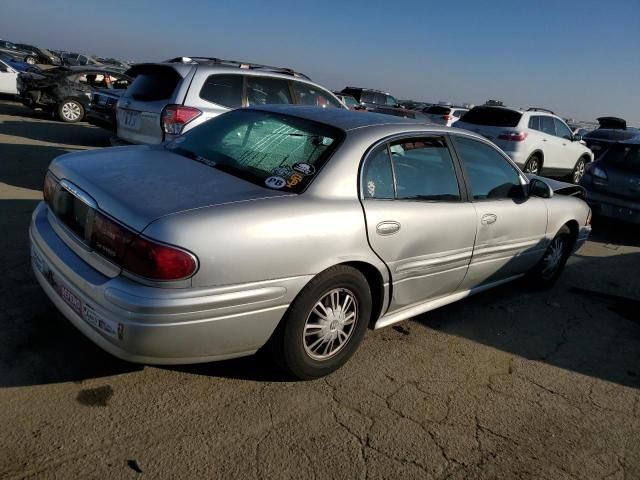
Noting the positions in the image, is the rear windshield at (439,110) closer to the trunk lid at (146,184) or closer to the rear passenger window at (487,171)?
the rear passenger window at (487,171)

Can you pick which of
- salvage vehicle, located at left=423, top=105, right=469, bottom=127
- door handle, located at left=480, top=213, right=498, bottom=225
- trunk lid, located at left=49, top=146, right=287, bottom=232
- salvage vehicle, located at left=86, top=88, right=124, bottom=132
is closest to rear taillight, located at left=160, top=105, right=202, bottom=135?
trunk lid, located at left=49, top=146, right=287, bottom=232

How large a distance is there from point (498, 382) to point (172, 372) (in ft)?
6.66

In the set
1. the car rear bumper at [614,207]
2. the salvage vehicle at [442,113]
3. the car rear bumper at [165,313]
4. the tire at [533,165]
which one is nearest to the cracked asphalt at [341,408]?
the car rear bumper at [165,313]

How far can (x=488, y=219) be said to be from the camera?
3.76 meters

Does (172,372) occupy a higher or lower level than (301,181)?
lower

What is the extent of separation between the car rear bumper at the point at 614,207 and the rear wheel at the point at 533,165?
2979 mm

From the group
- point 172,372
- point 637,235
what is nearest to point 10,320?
A: point 172,372

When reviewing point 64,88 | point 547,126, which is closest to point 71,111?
point 64,88

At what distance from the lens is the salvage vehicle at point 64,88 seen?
40.3 feet

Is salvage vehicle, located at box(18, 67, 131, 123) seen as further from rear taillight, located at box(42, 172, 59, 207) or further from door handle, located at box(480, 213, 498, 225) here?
door handle, located at box(480, 213, 498, 225)

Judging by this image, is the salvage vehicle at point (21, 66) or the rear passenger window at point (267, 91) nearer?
the rear passenger window at point (267, 91)

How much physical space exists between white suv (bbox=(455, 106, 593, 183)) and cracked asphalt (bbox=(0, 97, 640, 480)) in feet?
23.2

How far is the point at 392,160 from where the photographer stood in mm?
3193

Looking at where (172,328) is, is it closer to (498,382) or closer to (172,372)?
(172,372)
